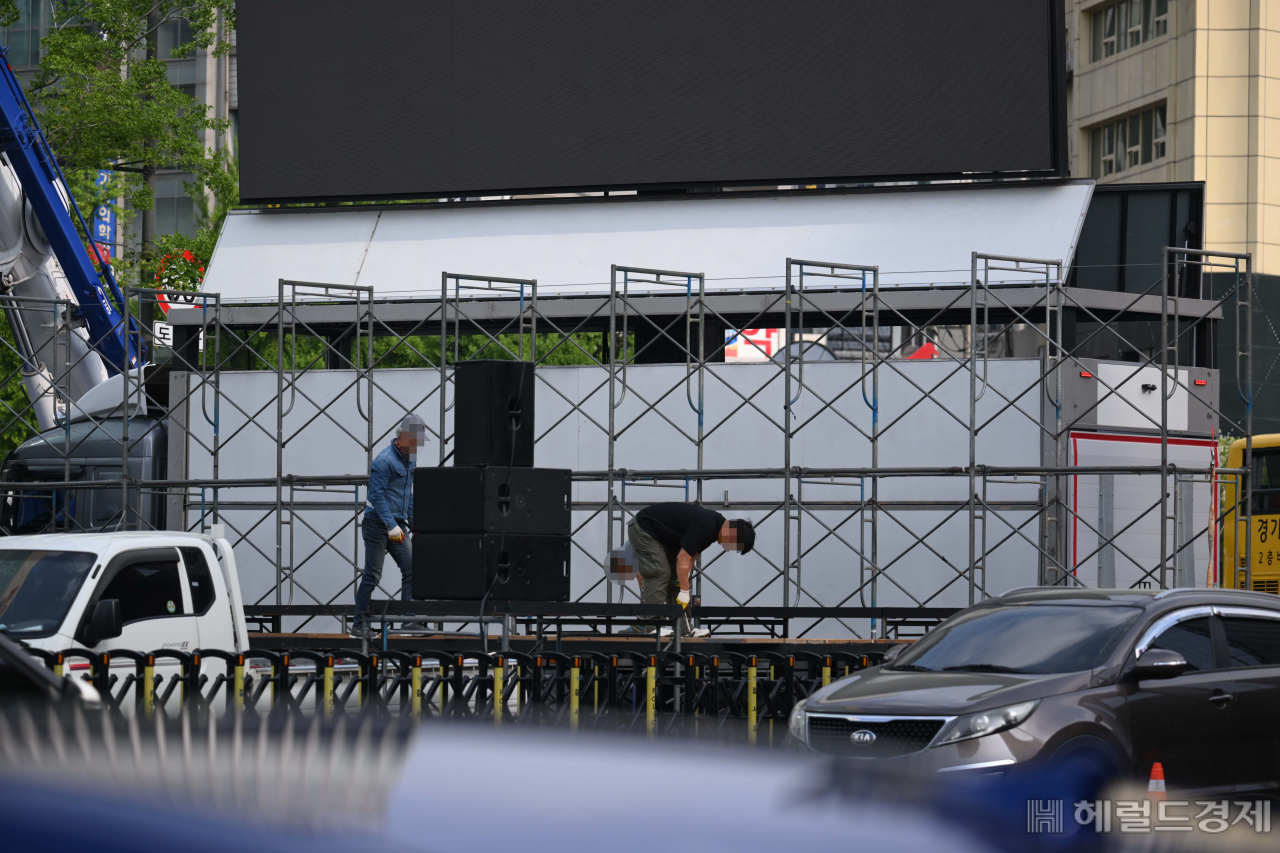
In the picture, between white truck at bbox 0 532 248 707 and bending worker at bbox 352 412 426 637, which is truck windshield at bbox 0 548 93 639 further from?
bending worker at bbox 352 412 426 637

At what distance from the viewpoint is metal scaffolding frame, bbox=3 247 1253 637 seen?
51.2 feet

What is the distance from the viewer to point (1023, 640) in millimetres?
8070

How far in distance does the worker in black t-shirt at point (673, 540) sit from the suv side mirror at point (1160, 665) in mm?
5159

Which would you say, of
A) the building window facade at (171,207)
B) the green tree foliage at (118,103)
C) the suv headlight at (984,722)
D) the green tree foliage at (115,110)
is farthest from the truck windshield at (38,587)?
the building window facade at (171,207)

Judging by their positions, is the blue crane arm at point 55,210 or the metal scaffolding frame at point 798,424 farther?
the blue crane arm at point 55,210

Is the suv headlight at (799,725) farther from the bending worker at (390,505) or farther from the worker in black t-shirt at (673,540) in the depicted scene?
the bending worker at (390,505)

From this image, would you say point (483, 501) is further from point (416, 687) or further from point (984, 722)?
point (984, 722)

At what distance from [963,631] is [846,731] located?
128 cm

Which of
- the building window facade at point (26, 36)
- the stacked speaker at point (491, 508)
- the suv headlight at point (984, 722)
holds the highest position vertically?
the building window facade at point (26, 36)

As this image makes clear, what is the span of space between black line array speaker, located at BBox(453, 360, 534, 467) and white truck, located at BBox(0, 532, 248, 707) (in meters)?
2.02

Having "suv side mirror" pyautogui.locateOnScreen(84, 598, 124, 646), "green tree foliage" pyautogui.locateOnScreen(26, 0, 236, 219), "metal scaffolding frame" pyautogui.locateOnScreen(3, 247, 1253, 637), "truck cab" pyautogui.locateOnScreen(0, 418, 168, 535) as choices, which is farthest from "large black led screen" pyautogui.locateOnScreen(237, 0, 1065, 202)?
"suv side mirror" pyautogui.locateOnScreen(84, 598, 124, 646)

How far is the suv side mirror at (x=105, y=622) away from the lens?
29.2 feet

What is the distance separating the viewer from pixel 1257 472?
20641 millimetres

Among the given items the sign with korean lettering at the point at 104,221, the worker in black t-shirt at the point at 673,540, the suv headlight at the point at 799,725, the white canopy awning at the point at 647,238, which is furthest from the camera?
the sign with korean lettering at the point at 104,221
